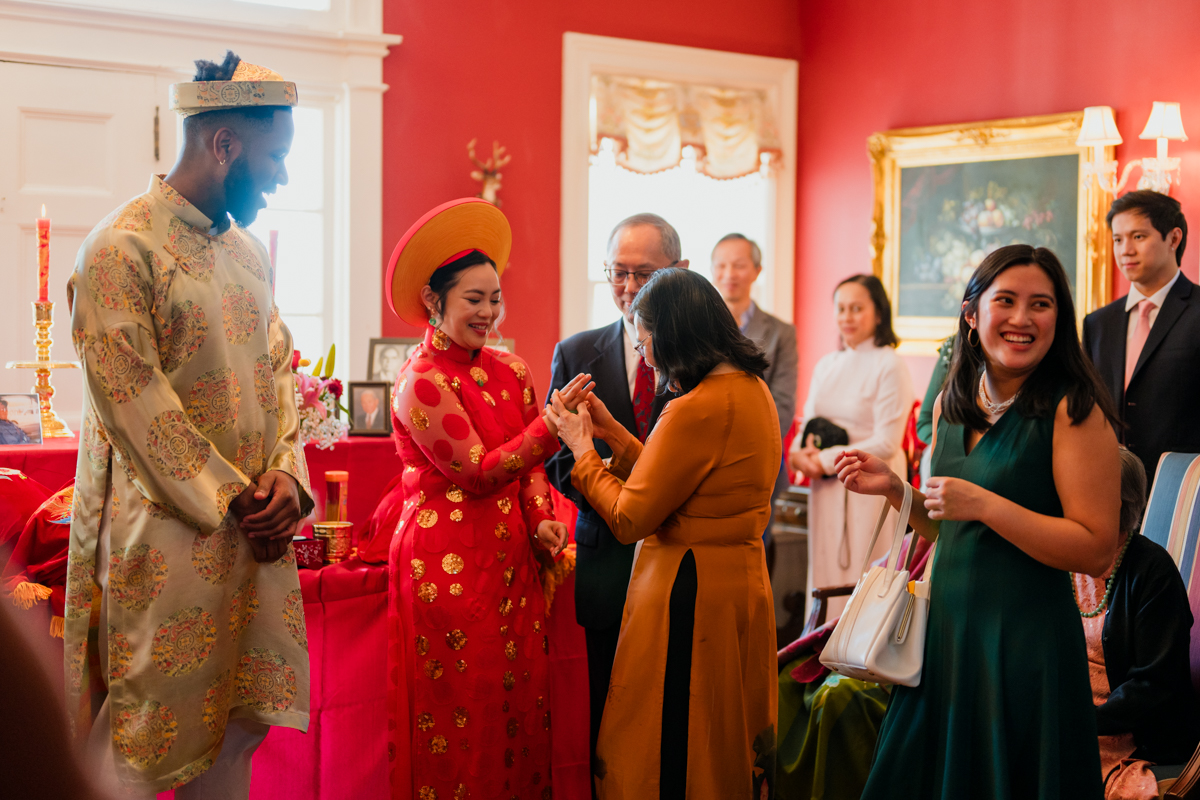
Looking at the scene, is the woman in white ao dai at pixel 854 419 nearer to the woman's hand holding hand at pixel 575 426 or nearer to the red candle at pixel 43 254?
the woman's hand holding hand at pixel 575 426

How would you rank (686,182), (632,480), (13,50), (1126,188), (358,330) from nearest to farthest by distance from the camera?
(632,480)
(13,50)
(1126,188)
(358,330)
(686,182)

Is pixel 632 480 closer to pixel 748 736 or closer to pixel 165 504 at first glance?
pixel 748 736

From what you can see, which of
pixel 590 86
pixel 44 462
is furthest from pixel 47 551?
pixel 590 86

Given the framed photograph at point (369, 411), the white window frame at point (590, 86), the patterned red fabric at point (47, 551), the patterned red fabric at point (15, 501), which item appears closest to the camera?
the patterned red fabric at point (47, 551)

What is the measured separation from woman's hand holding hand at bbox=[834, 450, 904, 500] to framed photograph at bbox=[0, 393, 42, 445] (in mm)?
2444

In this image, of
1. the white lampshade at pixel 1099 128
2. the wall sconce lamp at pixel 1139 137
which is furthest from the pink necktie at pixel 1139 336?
the white lampshade at pixel 1099 128

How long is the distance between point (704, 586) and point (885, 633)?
37 cm

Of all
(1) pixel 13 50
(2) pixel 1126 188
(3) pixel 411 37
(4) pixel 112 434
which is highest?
(3) pixel 411 37

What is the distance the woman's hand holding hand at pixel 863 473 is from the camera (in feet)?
5.98

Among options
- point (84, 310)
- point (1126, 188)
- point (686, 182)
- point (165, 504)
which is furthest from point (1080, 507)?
point (686, 182)

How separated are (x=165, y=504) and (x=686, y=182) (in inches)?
198

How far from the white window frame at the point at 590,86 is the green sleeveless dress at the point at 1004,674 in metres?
4.04

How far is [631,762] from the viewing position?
191 centimetres

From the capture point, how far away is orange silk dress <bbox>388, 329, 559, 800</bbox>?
2076 millimetres
